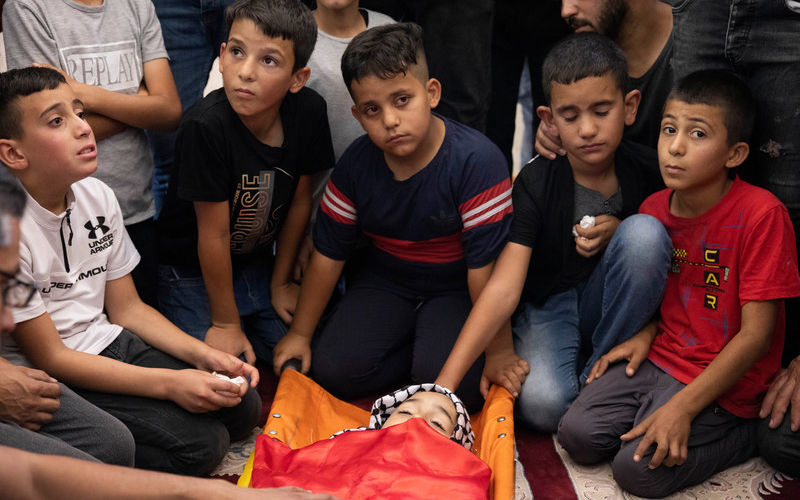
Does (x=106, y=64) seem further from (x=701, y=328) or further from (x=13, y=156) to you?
(x=701, y=328)

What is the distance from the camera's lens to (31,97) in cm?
171

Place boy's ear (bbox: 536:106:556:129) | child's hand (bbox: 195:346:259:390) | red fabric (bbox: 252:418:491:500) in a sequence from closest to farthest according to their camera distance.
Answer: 1. red fabric (bbox: 252:418:491:500)
2. child's hand (bbox: 195:346:259:390)
3. boy's ear (bbox: 536:106:556:129)

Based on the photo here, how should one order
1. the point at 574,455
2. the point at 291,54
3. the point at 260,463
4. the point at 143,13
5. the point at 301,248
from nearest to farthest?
the point at 260,463 → the point at 574,455 → the point at 291,54 → the point at 143,13 → the point at 301,248

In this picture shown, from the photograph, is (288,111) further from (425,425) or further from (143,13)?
(425,425)

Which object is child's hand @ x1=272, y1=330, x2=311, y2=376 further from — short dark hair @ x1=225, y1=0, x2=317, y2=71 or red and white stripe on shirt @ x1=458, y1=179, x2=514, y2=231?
short dark hair @ x1=225, y1=0, x2=317, y2=71

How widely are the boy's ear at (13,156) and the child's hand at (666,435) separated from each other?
1507mm

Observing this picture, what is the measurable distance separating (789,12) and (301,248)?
149 cm

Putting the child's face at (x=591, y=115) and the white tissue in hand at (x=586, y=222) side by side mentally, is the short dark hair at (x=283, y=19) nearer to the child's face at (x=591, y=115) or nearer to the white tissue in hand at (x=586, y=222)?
the child's face at (x=591, y=115)

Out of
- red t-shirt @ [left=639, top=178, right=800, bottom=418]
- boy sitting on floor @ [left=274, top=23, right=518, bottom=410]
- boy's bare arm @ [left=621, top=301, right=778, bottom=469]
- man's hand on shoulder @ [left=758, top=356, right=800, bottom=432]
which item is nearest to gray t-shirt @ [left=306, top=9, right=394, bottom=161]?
boy sitting on floor @ [left=274, top=23, right=518, bottom=410]

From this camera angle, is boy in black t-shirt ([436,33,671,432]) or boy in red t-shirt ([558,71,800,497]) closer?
boy in red t-shirt ([558,71,800,497])

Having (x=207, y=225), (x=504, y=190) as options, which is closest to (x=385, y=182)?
(x=504, y=190)

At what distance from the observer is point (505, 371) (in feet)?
6.78

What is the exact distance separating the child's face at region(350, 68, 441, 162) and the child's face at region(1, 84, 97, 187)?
0.69 m

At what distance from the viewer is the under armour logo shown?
1.84 meters
